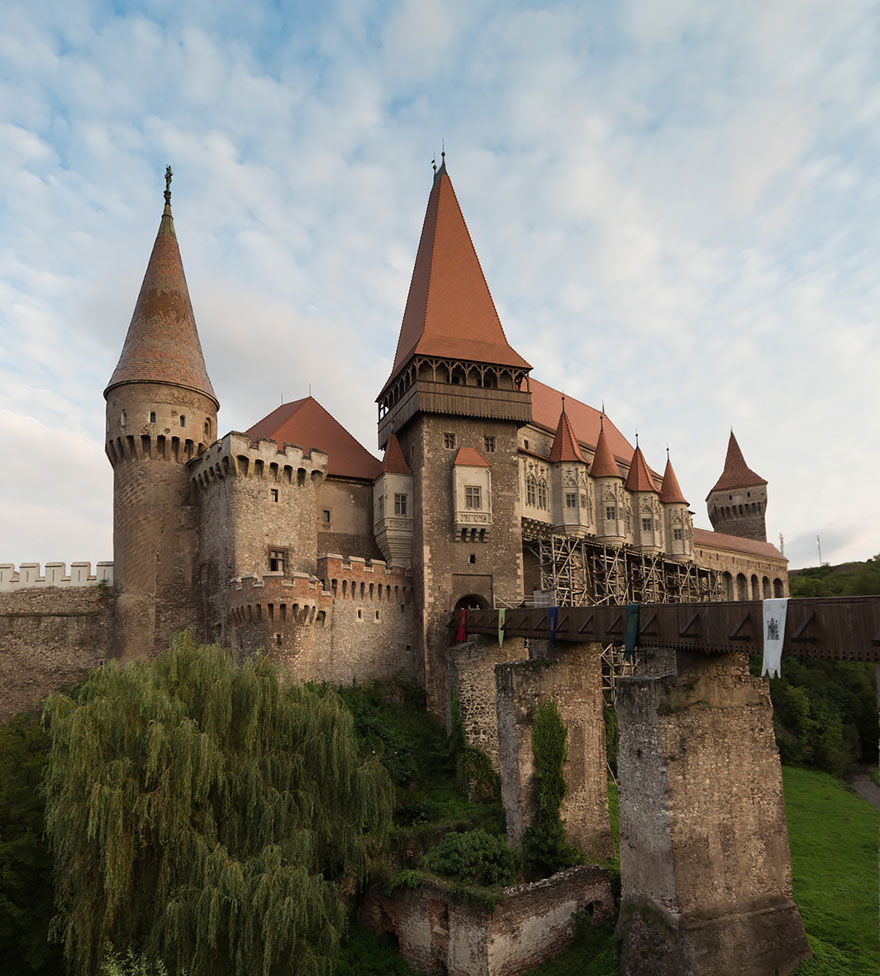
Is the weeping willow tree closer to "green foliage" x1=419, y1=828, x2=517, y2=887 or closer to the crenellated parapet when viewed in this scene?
"green foliage" x1=419, y1=828, x2=517, y2=887

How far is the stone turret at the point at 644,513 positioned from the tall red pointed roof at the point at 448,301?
34.9 ft

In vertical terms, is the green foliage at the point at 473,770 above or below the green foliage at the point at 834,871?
above

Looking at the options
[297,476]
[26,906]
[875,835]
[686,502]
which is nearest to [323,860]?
[26,906]

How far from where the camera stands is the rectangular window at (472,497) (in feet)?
108

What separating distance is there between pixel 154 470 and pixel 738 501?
173 feet

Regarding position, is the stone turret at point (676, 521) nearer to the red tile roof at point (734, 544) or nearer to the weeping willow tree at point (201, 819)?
the red tile roof at point (734, 544)

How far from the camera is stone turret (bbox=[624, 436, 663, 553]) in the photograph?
4103 cm

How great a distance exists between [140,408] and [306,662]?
40.7 feet

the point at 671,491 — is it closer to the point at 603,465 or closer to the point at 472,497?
the point at 603,465

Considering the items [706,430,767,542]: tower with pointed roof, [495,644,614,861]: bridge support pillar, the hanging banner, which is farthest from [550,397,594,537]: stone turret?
[706,430,767,542]: tower with pointed roof

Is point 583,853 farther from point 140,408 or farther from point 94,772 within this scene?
point 140,408

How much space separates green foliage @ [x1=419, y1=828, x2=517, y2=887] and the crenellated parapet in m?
10.2

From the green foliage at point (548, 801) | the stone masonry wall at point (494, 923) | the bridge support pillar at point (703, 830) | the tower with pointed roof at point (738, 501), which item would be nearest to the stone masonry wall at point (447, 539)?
the green foliage at point (548, 801)

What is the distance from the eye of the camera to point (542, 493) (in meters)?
36.7
